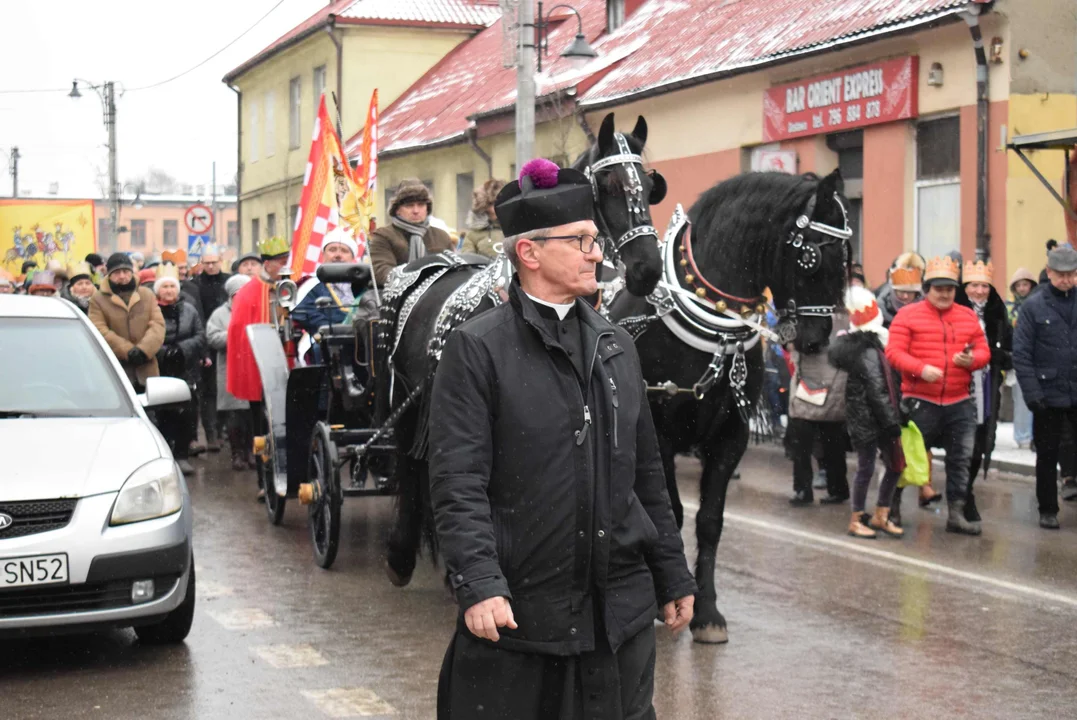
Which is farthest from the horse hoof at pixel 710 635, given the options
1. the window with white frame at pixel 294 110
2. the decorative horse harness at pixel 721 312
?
the window with white frame at pixel 294 110

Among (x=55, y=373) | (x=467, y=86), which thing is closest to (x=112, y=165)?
(x=467, y=86)

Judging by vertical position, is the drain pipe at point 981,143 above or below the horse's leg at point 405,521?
above

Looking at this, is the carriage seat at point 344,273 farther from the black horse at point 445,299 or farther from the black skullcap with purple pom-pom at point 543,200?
the black skullcap with purple pom-pom at point 543,200

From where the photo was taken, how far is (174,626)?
721 cm

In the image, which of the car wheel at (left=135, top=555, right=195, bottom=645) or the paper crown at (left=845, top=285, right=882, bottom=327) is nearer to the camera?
the car wheel at (left=135, top=555, right=195, bottom=645)

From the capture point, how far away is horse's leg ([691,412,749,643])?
7250 mm

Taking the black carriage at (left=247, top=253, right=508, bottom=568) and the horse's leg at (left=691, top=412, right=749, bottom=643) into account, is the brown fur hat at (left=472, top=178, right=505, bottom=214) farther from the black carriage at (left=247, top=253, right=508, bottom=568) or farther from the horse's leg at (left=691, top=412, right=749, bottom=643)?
the horse's leg at (left=691, top=412, right=749, bottom=643)

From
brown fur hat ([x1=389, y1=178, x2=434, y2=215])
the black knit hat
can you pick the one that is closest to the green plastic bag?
brown fur hat ([x1=389, y1=178, x2=434, y2=215])

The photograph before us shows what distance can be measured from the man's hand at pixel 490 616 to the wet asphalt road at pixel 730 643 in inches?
93.2

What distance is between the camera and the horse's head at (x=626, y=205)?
276 inches

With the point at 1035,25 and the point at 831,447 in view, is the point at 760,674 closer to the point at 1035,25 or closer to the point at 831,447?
the point at 831,447

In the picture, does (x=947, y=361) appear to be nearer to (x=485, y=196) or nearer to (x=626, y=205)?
(x=485, y=196)

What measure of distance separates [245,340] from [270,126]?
3486 centimetres

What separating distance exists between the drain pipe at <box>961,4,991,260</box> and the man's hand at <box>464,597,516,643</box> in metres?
15.3
